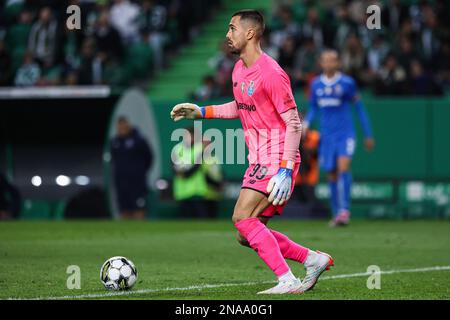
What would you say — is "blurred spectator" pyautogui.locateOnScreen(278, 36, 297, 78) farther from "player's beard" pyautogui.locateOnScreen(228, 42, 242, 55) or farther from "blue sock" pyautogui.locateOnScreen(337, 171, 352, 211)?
"player's beard" pyautogui.locateOnScreen(228, 42, 242, 55)

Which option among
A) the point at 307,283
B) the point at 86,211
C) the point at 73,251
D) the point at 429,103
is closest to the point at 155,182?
the point at 86,211

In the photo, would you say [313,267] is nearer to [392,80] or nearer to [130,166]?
[130,166]

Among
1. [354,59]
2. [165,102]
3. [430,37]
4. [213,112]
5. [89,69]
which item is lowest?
[165,102]

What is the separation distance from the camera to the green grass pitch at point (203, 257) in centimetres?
802

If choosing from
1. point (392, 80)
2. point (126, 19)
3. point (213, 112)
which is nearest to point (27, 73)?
point (126, 19)

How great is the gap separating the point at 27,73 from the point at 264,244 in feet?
49.3

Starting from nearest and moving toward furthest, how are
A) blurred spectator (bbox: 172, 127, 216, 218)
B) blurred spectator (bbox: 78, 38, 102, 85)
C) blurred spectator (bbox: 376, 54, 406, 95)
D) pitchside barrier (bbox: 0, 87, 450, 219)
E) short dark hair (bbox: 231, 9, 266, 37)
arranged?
short dark hair (bbox: 231, 9, 266, 37), blurred spectator (bbox: 172, 127, 216, 218), pitchside barrier (bbox: 0, 87, 450, 219), blurred spectator (bbox: 376, 54, 406, 95), blurred spectator (bbox: 78, 38, 102, 85)

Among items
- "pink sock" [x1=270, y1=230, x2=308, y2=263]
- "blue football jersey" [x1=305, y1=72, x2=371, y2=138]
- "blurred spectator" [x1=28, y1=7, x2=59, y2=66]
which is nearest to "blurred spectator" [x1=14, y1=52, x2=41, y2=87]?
"blurred spectator" [x1=28, y1=7, x2=59, y2=66]

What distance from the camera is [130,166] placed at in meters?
19.3

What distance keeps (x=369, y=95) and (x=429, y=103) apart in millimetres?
1285

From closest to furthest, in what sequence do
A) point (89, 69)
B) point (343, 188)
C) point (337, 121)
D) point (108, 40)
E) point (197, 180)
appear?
point (343, 188) → point (337, 121) → point (197, 180) → point (89, 69) → point (108, 40)

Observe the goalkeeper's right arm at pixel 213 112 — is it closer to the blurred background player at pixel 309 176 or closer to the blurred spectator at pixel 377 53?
the blurred background player at pixel 309 176

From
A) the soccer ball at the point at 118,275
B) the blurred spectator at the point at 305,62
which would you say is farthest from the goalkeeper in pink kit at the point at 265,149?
the blurred spectator at the point at 305,62

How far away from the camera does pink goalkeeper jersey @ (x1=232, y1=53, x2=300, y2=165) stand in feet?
25.4
